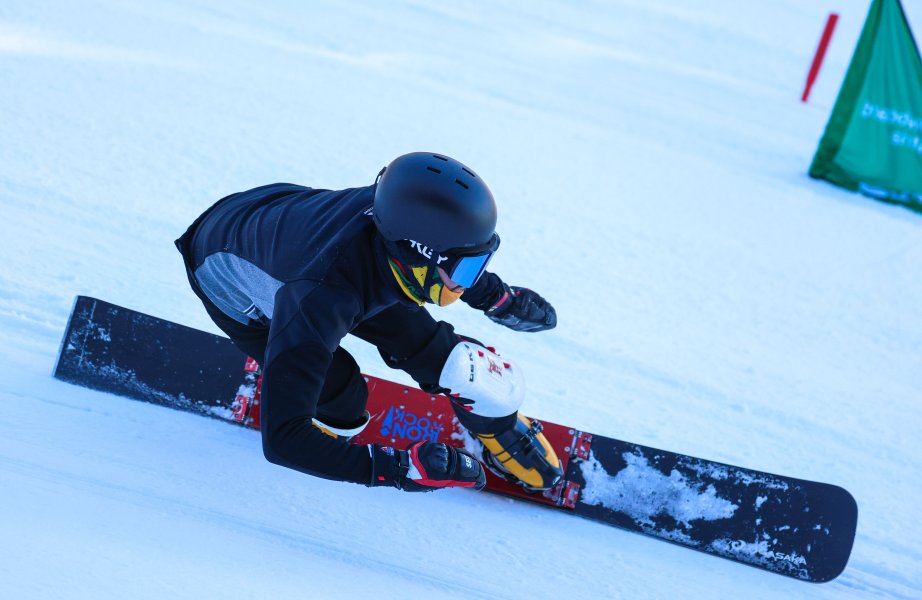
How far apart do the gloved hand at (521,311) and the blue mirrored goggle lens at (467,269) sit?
0.64 m

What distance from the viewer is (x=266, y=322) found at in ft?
8.59

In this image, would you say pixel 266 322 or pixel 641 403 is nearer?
pixel 266 322

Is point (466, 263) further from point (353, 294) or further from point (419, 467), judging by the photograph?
point (419, 467)

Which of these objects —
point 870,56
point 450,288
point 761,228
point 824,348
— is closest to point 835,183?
point 870,56

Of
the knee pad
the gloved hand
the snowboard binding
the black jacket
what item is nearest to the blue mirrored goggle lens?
the black jacket

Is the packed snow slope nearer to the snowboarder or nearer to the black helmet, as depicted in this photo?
the snowboarder

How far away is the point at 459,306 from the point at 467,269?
2.08m

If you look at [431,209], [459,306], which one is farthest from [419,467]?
[459,306]

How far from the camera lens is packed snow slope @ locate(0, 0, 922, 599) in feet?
8.73

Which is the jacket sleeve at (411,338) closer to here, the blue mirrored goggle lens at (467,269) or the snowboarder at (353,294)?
the snowboarder at (353,294)

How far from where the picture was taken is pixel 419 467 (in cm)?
234

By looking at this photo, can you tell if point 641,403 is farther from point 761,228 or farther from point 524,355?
point 761,228

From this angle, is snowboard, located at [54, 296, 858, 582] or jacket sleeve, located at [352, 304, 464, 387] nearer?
jacket sleeve, located at [352, 304, 464, 387]

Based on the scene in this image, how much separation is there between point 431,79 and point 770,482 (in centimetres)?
571
